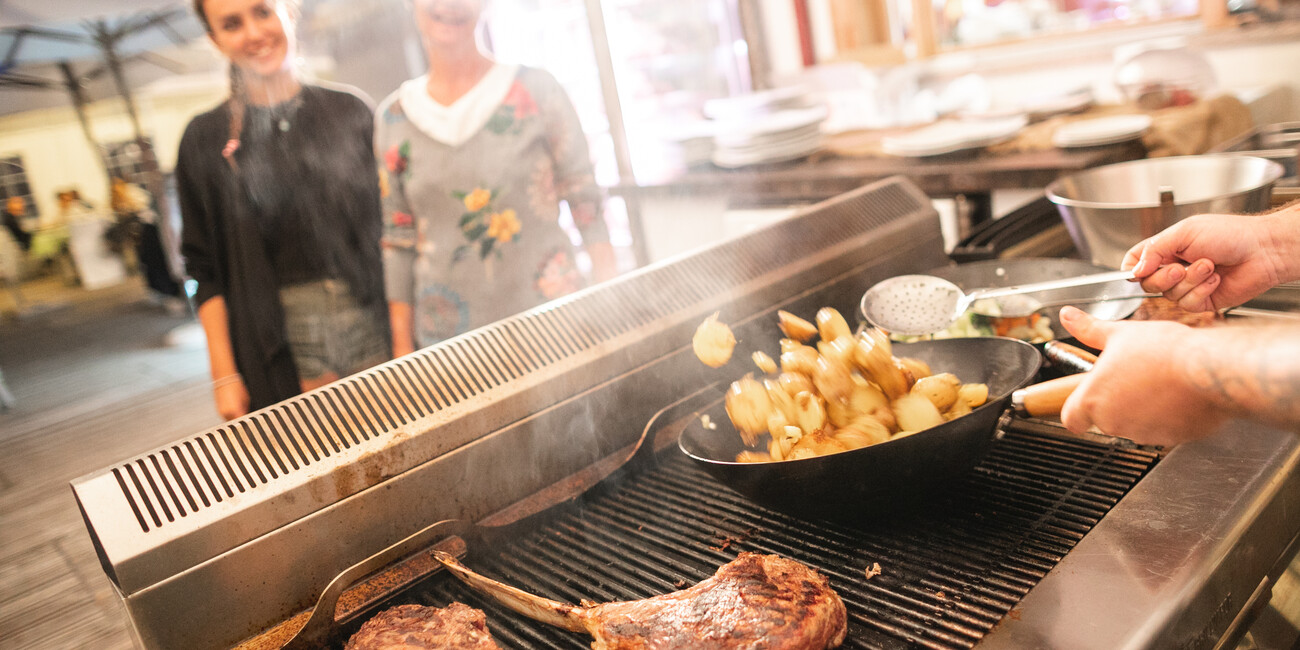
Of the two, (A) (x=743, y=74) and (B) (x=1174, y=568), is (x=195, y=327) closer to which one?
(A) (x=743, y=74)

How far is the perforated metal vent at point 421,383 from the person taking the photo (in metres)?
1.12

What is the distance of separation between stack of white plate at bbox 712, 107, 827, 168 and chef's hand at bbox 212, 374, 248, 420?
7.24 feet

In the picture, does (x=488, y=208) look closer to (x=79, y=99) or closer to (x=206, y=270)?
(x=206, y=270)

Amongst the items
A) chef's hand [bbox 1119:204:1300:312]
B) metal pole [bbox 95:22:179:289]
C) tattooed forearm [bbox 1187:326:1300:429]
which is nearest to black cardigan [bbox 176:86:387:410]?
chef's hand [bbox 1119:204:1300:312]

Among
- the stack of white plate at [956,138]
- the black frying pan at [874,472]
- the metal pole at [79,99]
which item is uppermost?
the metal pole at [79,99]

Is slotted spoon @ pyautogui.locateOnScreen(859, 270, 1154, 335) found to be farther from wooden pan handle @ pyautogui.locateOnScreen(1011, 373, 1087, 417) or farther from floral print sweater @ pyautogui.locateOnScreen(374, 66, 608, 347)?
floral print sweater @ pyautogui.locateOnScreen(374, 66, 608, 347)

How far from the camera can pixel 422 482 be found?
126 centimetres

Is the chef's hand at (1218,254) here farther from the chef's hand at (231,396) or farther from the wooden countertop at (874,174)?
A: the chef's hand at (231,396)

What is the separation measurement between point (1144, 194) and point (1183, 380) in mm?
1280

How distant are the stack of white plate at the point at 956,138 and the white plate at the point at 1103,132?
0.23 metres

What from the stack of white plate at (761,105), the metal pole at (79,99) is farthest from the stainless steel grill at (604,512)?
the metal pole at (79,99)

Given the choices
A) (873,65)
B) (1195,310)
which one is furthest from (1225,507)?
(873,65)

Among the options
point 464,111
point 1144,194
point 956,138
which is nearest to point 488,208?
point 464,111

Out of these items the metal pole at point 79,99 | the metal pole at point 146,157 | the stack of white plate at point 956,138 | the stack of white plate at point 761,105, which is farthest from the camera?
the metal pole at point 79,99
